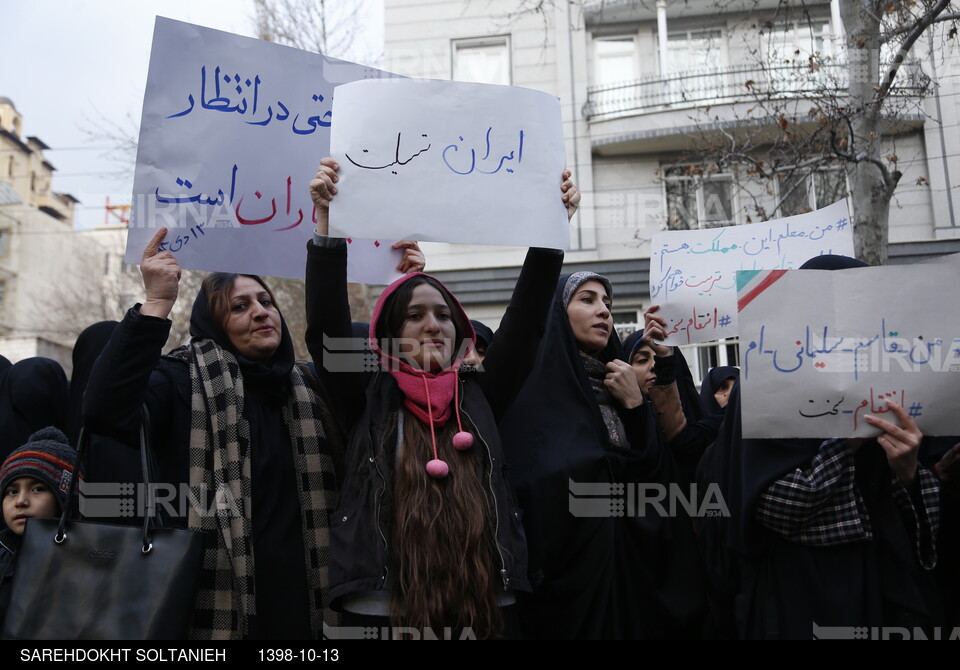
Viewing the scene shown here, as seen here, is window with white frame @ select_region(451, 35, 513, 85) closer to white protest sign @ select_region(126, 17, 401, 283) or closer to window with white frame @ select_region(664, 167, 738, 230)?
window with white frame @ select_region(664, 167, 738, 230)

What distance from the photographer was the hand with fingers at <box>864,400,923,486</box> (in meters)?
2.23

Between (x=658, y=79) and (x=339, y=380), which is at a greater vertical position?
(x=658, y=79)

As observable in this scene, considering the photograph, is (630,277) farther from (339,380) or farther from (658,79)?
(339,380)

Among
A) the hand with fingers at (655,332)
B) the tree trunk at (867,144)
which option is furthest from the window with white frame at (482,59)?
the hand with fingers at (655,332)

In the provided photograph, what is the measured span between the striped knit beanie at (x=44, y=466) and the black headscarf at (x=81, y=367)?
75cm

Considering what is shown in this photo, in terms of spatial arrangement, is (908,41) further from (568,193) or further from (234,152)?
(234,152)

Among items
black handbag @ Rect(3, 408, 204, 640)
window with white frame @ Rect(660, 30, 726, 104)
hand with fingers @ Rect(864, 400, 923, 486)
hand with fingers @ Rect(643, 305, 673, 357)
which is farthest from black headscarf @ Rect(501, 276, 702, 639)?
window with white frame @ Rect(660, 30, 726, 104)

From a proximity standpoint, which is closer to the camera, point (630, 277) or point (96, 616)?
point (96, 616)

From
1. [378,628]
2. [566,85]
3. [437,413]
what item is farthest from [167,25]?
[566,85]

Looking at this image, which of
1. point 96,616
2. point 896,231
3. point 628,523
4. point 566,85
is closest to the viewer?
point 96,616

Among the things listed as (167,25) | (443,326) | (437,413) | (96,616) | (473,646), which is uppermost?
(167,25)

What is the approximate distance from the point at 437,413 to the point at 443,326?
30 centimetres

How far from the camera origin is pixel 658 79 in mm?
12914

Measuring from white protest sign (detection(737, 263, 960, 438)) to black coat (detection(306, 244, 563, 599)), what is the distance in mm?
686
